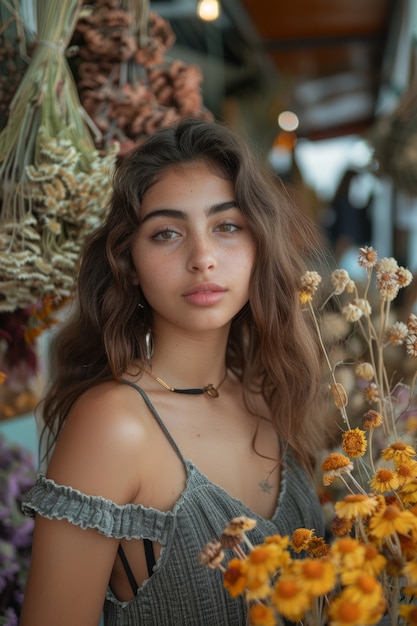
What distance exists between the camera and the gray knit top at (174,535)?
1.14m

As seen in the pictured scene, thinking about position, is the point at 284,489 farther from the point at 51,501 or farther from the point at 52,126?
the point at 52,126

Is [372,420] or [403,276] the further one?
[403,276]

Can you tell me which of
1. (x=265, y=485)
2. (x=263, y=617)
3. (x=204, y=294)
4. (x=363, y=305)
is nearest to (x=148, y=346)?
(x=204, y=294)

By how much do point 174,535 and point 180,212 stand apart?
0.59 meters

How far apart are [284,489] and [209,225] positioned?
59 cm

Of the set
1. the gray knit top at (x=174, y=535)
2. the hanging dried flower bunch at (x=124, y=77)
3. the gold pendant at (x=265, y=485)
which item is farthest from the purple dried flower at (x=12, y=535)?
the hanging dried flower bunch at (x=124, y=77)

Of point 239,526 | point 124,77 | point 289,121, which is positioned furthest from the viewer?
point 289,121

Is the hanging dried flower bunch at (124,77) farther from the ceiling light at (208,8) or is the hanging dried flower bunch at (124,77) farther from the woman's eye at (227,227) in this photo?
the ceiling light at (208,8)

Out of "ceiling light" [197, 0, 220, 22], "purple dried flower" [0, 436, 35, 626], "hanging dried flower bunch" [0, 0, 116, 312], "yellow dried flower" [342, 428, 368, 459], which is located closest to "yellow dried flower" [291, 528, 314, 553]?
"yellow dried flower" [342, 428, 368, 459]

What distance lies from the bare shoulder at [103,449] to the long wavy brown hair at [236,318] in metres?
0.10

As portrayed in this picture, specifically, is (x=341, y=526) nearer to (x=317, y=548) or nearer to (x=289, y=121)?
(x=317, y=548)

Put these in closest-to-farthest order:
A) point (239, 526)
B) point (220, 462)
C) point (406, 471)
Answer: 1. point (239, 526)
2. point (406, 471)
3. point (220, 462)

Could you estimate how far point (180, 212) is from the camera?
1253mm

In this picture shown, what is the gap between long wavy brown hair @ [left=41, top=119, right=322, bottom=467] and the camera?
→ 132 centimetres
